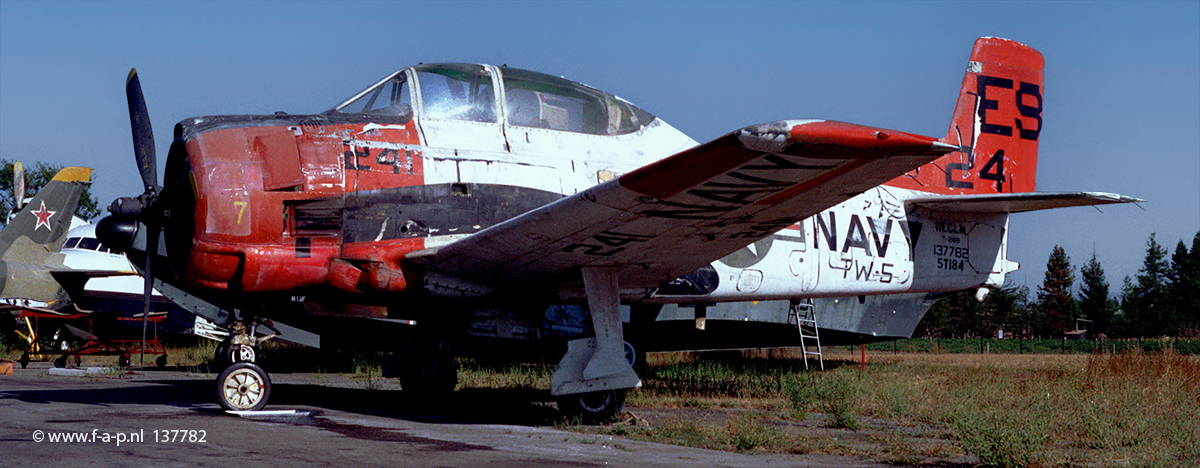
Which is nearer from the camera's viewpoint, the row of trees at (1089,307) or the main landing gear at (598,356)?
the main landing gear at (598,356)

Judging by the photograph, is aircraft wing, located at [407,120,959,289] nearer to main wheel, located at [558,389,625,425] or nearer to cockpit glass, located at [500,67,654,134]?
main wheel, located at [558,389,625,425]

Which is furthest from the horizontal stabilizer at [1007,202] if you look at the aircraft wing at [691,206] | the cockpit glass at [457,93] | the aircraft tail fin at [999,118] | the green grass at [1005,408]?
the cockpit glass at [457,93]

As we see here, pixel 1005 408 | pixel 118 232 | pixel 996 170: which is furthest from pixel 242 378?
pixel 996 170

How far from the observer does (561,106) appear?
29.1 ft

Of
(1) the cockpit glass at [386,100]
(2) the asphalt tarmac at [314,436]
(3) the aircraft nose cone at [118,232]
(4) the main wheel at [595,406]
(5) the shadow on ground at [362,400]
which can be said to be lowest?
(5) the shadow on ground at [362,400]

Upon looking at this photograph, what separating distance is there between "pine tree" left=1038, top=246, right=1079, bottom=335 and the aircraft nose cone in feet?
260

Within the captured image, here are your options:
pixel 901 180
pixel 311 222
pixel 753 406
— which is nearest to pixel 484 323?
pixel 311 222

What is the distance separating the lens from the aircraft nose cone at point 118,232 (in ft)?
28.2

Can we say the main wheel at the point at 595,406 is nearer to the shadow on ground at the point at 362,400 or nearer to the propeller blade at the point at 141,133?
the shadow on ground at the point at 362,400

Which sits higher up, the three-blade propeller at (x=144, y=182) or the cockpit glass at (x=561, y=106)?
the cockpit glass at (x=561, y=106)

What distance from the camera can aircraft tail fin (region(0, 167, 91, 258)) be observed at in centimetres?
1942

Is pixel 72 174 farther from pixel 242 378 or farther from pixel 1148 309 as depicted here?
pixel 1148 309

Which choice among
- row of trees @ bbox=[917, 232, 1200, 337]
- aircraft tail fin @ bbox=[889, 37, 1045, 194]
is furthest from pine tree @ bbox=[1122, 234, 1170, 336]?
aircraft tail fin @ bbox=[889, 37, 1045, 194]

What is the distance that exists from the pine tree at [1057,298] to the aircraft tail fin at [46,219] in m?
74.5
